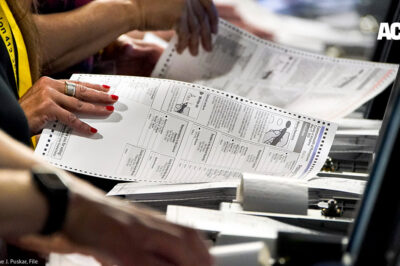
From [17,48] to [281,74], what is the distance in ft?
1.93

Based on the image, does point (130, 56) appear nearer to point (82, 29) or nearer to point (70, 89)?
point (82, 29)

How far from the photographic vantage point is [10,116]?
0.88m

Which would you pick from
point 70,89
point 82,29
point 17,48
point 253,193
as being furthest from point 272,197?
point 82,29

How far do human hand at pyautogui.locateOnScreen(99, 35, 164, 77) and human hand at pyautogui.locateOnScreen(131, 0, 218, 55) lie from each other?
0.33 ft

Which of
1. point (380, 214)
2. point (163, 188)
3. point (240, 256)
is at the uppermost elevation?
point (380, 214)

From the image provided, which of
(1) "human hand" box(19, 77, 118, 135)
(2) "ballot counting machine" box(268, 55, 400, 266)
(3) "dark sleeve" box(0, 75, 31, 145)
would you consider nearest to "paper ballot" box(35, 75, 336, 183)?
(1) "human hand" box(19, 77, 118, 135)

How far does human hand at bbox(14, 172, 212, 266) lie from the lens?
1.79ft

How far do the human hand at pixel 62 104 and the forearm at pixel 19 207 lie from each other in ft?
1.79

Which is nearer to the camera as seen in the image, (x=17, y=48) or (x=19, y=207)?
(x=19, y=207)

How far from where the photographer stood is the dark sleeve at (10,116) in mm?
865

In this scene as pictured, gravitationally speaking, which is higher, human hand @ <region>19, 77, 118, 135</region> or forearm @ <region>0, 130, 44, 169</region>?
forearm @ <region>0, 130, 44, 169</region>

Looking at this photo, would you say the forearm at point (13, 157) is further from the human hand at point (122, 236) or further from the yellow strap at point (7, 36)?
the yellow strap at point (7, 36)

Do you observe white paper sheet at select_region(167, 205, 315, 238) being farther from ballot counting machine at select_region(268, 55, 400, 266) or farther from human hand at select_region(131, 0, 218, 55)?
human hand at select_region(131, 0, 218, 55)

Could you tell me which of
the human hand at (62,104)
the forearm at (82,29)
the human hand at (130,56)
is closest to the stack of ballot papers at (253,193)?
the human hand at (62,104)
